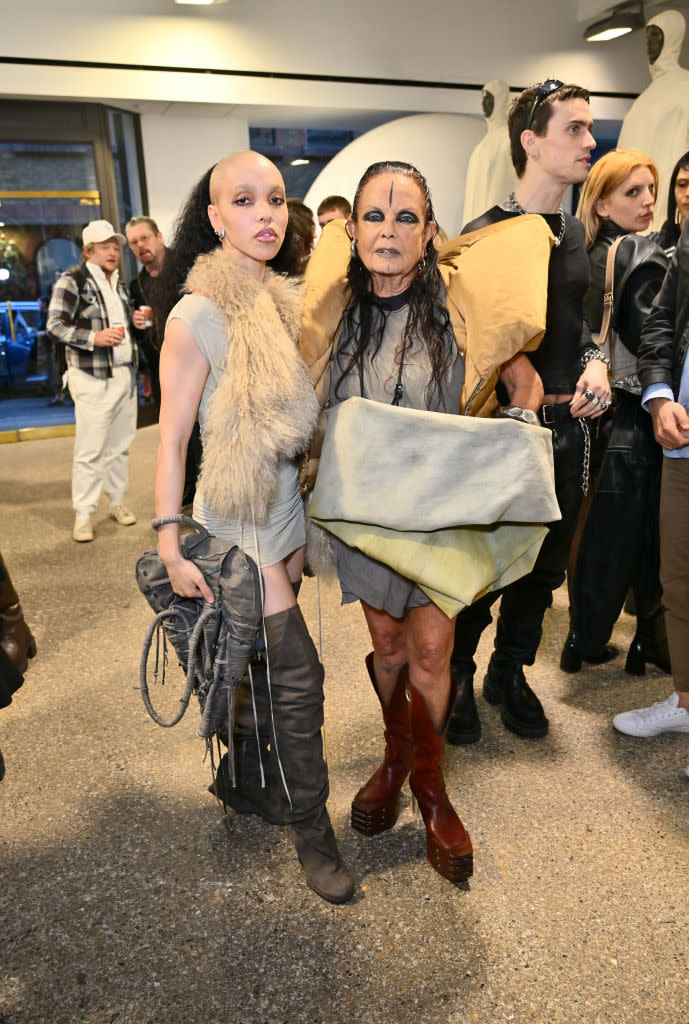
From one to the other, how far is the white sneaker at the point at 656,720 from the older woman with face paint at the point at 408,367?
86 centimetres

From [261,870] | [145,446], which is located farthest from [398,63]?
[261,870]

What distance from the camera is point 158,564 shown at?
170 cm

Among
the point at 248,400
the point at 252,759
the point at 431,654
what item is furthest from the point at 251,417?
the point at 252,759

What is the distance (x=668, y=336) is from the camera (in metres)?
2.18

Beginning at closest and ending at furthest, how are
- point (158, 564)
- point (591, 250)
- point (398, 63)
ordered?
point (158, 564) < point (591, 250) < point (398, 63)

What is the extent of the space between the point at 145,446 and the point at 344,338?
5.77 meters

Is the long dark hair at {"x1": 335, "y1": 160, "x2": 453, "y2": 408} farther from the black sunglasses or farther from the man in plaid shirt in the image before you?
the man in plaid shirt

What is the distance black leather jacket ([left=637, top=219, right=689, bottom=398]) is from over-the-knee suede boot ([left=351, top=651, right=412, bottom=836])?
43.5 inches

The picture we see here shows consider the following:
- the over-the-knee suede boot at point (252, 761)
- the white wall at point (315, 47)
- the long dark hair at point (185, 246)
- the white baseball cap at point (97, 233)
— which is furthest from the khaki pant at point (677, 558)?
the white wall at point (315, 47)

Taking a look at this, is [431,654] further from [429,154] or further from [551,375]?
[429,154]

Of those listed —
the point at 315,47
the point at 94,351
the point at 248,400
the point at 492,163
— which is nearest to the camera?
the point at 248,400

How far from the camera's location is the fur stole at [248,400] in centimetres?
155

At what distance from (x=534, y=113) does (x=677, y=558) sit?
1256 millimetres

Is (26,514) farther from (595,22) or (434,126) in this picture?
(595,22)
